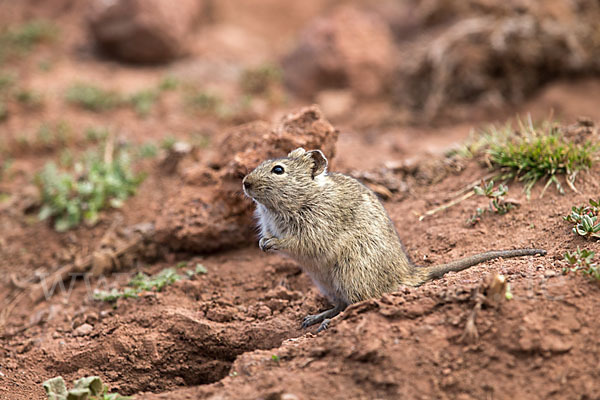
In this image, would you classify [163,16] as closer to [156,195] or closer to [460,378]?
[156,195]

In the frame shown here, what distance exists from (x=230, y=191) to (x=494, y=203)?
89.3 inches

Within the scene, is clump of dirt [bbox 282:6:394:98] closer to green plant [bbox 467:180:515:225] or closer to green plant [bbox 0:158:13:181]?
green plant [bbox 0:158:13:181]

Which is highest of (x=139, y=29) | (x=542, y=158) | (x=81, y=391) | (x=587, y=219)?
(x=139, y=29)

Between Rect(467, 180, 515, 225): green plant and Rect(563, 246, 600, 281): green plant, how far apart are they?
1072 mm

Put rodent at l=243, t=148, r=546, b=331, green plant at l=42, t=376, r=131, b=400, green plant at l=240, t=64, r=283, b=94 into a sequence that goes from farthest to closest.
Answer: green plant at l=240, t=64, r=283, b=94
rodent at l=243, t=148, r=546, b=331
green plant at l=42, t=376, r=131, b=400

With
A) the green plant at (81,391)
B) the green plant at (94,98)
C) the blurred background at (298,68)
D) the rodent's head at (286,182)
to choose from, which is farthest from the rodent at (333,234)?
the green plant at (94,98)

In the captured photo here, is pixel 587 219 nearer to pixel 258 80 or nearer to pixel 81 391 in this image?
pixel 81 391

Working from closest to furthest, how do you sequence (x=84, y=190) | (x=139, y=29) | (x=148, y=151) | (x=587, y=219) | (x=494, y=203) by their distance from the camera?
(x=587, y=219) < (x=494, y=203) < (x=84, y=190) < (x=148, y=151) < (x=139, y=29)

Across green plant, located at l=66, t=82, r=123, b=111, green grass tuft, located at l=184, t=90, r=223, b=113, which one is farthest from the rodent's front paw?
green plant, located at l=66, t=82, r=123, b=111

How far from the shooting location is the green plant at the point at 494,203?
461cm

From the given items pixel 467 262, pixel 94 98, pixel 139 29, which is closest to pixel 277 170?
pixel 467 262

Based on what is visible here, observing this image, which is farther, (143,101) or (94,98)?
(143,101)

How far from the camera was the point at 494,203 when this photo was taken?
4641 mm

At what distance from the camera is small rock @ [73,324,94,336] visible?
443 centimetres
